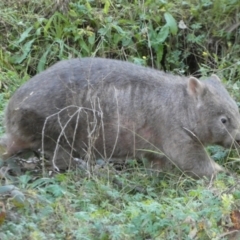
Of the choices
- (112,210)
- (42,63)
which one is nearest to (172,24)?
(42,63)

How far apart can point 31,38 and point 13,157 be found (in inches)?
115

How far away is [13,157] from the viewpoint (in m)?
7.71

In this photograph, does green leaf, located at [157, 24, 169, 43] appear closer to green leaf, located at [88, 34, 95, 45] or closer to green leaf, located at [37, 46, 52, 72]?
green leaf, located at [88, 34, 95, 45]

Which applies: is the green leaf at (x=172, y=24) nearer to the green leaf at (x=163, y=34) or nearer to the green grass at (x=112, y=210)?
the green leaf at (x=163, y=34)

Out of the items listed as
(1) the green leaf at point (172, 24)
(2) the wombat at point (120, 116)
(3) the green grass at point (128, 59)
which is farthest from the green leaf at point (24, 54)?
(2) the wombat at point (120, 116)

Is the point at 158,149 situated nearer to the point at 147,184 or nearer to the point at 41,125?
the point at 147,184

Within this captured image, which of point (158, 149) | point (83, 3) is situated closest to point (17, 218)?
point (158, 149)

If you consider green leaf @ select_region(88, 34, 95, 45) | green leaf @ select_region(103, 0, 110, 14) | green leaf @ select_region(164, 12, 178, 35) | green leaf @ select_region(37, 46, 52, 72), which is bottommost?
A: green leaf @ select_region(37, 46, 52, 72)

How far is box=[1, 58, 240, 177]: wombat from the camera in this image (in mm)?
7828

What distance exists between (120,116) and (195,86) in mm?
714

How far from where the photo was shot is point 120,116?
314 inches

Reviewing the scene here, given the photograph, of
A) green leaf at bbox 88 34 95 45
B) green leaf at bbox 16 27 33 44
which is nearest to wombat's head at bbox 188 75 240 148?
green leaf at bbox 88 34 95 45

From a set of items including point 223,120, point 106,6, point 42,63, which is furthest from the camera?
point 106,6

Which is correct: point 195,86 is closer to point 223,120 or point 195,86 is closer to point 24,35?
point 223,120
